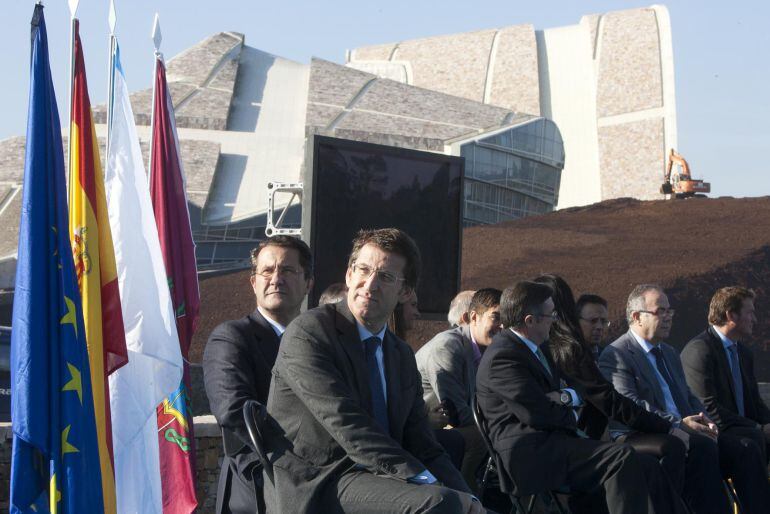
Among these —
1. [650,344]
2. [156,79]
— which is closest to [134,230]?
[156,79]

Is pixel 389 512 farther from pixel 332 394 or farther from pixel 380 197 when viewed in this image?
pixel 380 197

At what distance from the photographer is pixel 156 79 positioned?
22.6 ft

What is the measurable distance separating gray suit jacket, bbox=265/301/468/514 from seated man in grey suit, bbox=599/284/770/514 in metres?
2.52

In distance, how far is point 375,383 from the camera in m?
3.67

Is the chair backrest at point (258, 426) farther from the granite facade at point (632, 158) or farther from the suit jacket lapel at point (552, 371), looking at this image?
the granite facade at point (632, 158)

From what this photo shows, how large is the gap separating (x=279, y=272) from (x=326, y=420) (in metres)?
1.32

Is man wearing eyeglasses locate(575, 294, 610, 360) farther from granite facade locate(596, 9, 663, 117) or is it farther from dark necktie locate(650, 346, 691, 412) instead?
granite facade locate(596, 9, 663, 117)

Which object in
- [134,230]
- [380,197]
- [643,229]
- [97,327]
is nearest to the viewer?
[97,327]

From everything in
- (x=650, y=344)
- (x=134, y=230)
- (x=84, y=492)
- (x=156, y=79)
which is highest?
(x=156, y=79)

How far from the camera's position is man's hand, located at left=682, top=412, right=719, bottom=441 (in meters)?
5.91

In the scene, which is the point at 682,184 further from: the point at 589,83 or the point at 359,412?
the point at 589,83

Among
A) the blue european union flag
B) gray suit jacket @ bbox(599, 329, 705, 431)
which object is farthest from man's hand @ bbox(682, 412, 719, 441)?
the blue european union flag

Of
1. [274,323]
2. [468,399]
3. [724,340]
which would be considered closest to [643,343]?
[724,340]

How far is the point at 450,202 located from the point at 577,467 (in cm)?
346
